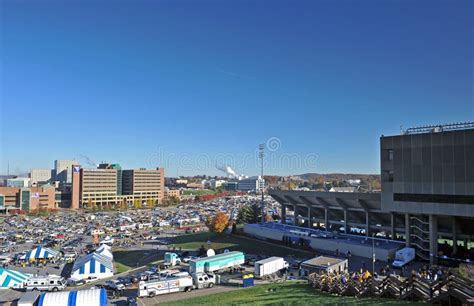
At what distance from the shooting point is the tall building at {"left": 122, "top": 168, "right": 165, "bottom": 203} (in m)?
157

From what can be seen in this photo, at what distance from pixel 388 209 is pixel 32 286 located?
39003mm

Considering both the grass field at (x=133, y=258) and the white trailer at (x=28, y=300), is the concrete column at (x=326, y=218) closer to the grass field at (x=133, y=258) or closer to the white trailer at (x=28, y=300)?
the grass field at (x=133, y=258)

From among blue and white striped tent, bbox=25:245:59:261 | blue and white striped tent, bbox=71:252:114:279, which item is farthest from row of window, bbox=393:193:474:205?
blue and white striped tent, bbox=25:245:59:261

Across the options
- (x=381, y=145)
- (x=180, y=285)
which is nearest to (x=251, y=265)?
(x=180, y=285)

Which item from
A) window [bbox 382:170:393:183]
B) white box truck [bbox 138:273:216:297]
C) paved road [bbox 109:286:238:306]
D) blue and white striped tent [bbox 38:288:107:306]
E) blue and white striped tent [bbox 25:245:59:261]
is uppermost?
window [bbox 382:170:393:183]

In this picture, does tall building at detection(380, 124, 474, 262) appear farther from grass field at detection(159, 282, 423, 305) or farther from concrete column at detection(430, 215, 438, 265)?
grass field at detection(159, 282, 423, 305)

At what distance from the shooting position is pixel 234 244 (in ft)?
185

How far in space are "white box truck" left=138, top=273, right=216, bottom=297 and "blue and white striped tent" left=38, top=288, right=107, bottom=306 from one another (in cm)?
445

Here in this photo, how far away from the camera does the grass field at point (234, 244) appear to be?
1945 inches

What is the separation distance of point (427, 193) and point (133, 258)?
38.6m

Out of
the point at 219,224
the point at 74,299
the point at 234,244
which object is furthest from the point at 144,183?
the point at 74,299

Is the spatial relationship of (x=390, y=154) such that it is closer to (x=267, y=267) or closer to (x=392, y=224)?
(x=392, y=224)

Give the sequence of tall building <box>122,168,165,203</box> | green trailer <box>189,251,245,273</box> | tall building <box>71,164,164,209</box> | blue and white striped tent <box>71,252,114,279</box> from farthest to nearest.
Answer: tall building <box>122,168,165,203</box>
tall building <box>71,164,164,209</box>
blue and white striped tent <box>71,252,114,279</box>
green trailer <box>189,251,245,273</box>

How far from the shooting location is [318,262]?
3550 cm
